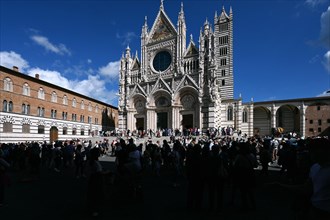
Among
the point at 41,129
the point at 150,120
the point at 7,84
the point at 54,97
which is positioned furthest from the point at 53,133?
the point at 150,120

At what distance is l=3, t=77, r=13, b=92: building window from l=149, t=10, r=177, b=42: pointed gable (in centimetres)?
2455

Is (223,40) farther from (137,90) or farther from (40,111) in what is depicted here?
(40,111)

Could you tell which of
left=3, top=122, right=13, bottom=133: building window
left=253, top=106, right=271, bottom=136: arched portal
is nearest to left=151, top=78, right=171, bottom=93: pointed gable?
left=253, top=106, right=271, bottom=136: arched portal

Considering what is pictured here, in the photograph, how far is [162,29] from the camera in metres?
42.6

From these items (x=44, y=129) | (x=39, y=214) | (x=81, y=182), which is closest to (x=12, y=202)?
(x=39, y=214)

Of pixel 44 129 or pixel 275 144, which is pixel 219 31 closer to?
pixel 275 144

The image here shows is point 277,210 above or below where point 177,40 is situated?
below

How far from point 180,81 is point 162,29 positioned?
12.2 m

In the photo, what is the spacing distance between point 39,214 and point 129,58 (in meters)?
41.0

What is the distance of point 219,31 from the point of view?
4462cm

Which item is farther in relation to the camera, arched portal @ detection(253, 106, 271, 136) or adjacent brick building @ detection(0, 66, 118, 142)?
arched portal @ detection(253, 106, 271, 136)

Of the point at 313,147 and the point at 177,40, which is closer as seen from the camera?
the point at 313,147

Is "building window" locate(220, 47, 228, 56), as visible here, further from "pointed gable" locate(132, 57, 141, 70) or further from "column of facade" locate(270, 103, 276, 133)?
"pointed gable" locate(132, 57, 141, 70)

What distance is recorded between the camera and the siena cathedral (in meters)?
35.5
